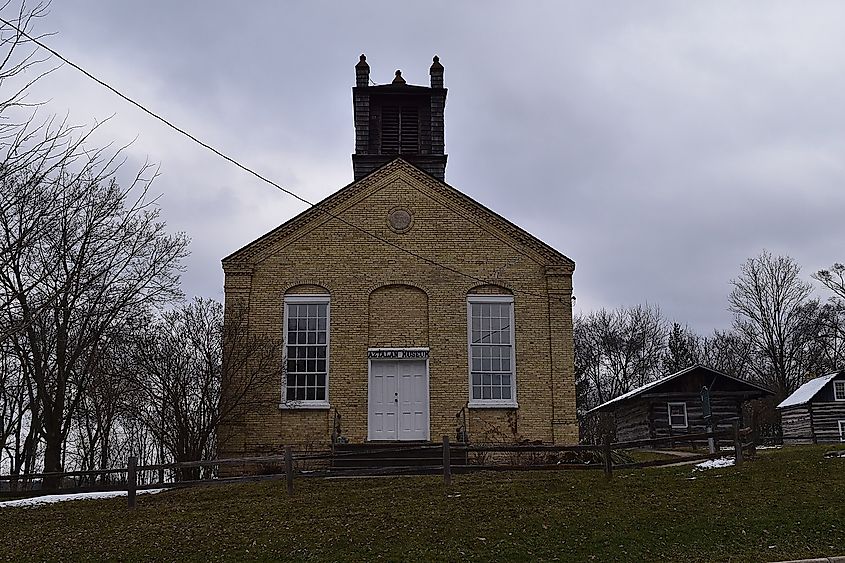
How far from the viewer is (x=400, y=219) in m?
23.6

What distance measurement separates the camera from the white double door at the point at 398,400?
22156 mm

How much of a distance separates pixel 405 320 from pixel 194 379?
17.8 feet

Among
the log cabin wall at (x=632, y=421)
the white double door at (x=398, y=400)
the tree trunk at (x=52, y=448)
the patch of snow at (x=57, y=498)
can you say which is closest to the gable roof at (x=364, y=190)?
the white double door at (x=398, y=400)

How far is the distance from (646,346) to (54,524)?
51.1 meters

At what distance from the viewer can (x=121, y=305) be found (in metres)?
21.9

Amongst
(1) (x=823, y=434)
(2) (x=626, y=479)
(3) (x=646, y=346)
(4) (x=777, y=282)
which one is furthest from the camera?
(3) (x=646, y=346)

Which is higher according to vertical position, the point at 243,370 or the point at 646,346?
the point at 646,346

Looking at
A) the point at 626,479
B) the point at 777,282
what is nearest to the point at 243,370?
the point at 626,479

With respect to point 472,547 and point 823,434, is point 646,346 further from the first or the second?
point 472,547

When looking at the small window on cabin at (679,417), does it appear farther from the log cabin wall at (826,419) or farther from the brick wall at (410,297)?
the brick wall at (410,297)

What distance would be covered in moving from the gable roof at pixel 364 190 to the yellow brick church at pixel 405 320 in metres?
0.03

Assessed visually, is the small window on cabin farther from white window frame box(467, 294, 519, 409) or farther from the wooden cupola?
the wooden cupola

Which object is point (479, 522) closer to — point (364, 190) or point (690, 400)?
point (364, 190)

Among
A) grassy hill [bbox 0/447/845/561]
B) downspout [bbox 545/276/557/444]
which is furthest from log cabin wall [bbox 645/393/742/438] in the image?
grassy hill [bbox 0/447/845/561]
